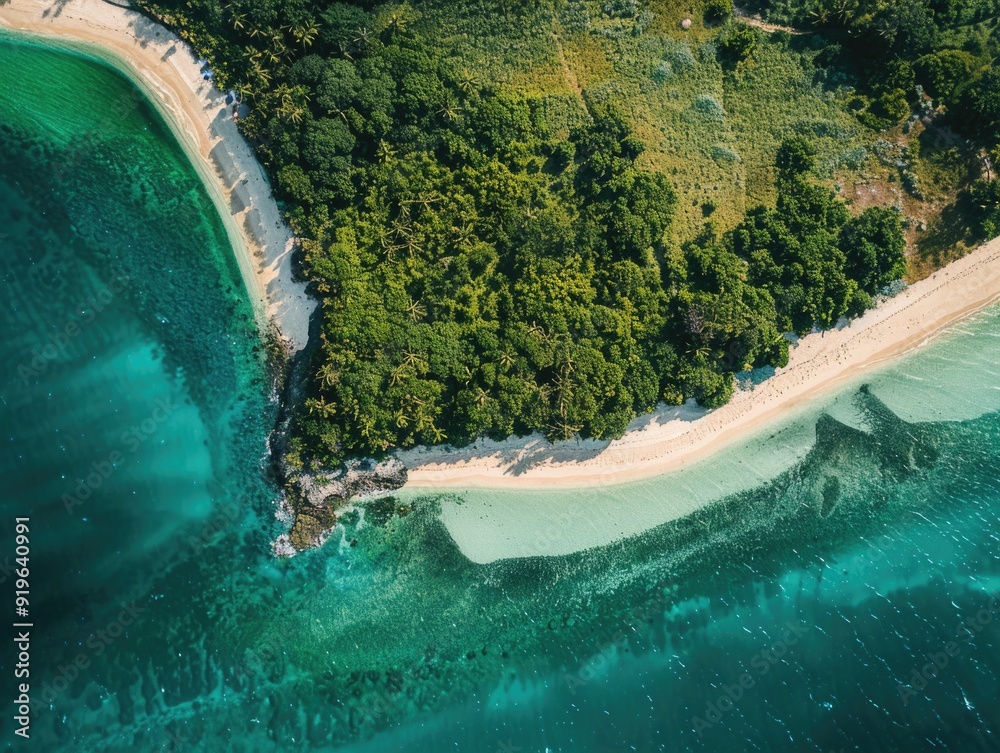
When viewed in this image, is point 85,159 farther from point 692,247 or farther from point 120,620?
point 692,247

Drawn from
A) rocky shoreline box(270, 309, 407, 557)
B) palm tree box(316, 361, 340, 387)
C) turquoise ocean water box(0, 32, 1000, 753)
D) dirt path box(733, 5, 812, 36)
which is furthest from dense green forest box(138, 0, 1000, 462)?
turquoise ocean water box(0, 32, 1000, 753)

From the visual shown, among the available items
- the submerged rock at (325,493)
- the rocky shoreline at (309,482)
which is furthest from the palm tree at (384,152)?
the submerged rock at (325,493)

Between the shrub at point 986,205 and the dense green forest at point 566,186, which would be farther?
the shrub at point 986,205

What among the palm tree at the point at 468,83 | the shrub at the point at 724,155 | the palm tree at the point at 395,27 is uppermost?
the palm tree at the point at 395,27

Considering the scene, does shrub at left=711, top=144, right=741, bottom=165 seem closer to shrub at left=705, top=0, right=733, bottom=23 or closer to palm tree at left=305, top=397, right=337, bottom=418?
shrub at left=705, top=0, right=733, bottom=23

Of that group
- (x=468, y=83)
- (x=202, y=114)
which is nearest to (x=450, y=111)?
(x=468, y=83)

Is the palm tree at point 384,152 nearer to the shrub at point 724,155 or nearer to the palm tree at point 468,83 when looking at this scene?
the palm tree at point 468,83

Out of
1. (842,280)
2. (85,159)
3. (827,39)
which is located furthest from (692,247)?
(85,159)
